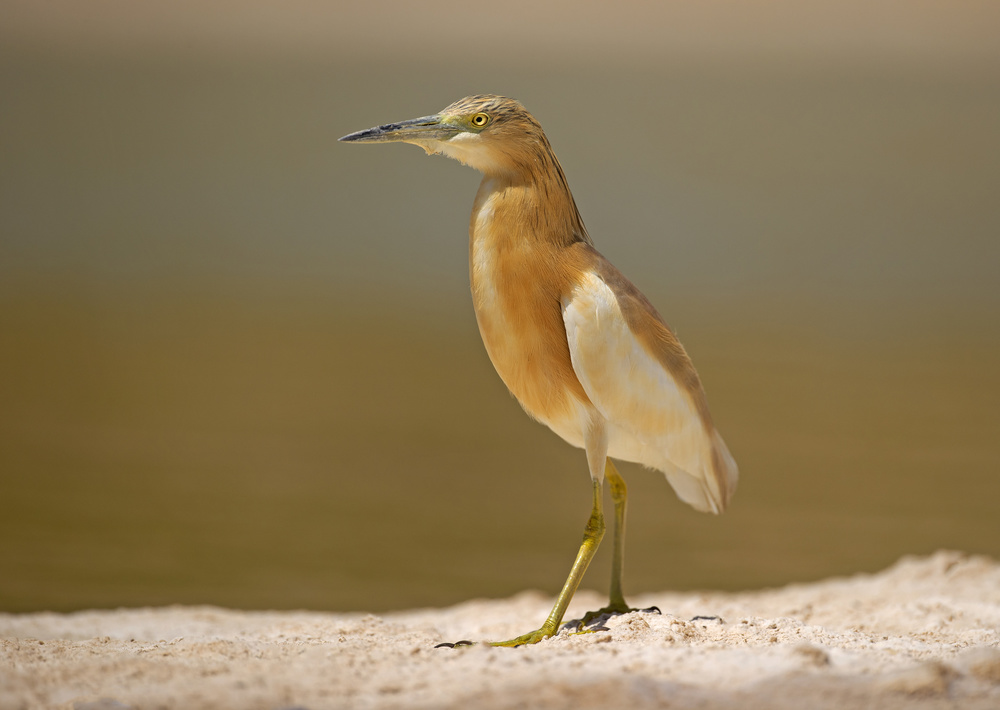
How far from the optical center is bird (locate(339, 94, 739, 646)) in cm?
303

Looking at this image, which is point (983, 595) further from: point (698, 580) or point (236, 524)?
point (236, 524)

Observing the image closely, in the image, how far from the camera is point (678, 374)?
331 centimetres

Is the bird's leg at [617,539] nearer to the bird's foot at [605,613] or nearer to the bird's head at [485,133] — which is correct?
the bird's foot at [605,613]

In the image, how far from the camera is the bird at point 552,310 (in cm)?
303

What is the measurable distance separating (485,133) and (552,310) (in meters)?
0.66

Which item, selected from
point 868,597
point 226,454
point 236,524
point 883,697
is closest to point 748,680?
point 883,697

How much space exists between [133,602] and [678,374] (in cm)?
392

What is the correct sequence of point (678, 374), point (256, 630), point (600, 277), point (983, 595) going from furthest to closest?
1. point (983, 595)
2. point (256, 630)
3. point (678, 374)
4. point (600, 277)

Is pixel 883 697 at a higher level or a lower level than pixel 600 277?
lower

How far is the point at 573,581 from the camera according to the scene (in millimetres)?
3043

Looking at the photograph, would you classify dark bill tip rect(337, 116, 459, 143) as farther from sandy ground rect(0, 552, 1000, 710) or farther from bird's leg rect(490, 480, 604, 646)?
sandy ground rect(0, 552, 1000, 710)

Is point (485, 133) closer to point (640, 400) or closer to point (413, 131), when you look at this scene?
point (413, 131)

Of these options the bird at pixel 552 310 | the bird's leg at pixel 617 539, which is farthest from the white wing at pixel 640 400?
the bird's leg at pixel 617 539

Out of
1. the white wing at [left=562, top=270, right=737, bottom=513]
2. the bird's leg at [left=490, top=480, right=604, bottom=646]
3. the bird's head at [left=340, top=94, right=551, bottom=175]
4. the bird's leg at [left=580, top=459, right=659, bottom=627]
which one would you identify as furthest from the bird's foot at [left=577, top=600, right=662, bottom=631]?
the bird's head at [left=340, top=94, right=551, bottom=175]
